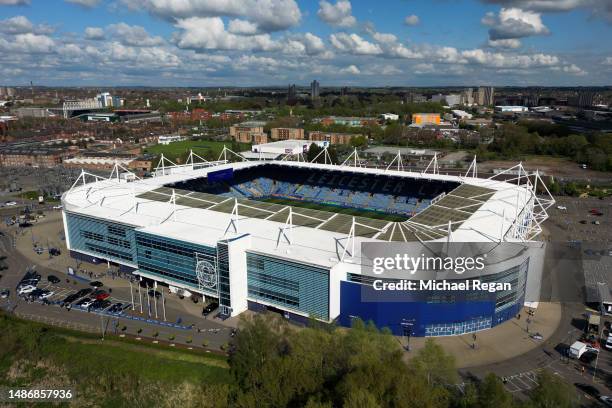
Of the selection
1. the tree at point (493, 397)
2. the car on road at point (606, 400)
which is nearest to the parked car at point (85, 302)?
the tree at point (493, 397)

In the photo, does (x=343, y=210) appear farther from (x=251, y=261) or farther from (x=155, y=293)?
(x=155, y=293)

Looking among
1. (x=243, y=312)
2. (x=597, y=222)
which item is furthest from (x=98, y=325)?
(x=597, y=222)

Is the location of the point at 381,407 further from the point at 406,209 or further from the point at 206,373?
the point at 406,209

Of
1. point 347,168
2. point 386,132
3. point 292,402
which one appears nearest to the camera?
point 292,402

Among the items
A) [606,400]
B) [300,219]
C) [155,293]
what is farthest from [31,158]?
[606,400]

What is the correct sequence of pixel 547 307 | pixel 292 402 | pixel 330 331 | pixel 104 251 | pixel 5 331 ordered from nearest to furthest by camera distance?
pixel 292 402
pixel 330 331
pixel 5 331
pixel 547 307
pixel 104 251

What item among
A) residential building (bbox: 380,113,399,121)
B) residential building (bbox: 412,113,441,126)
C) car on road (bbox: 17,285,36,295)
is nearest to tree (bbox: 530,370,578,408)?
car on road (bbox: 17,285,36,295)
